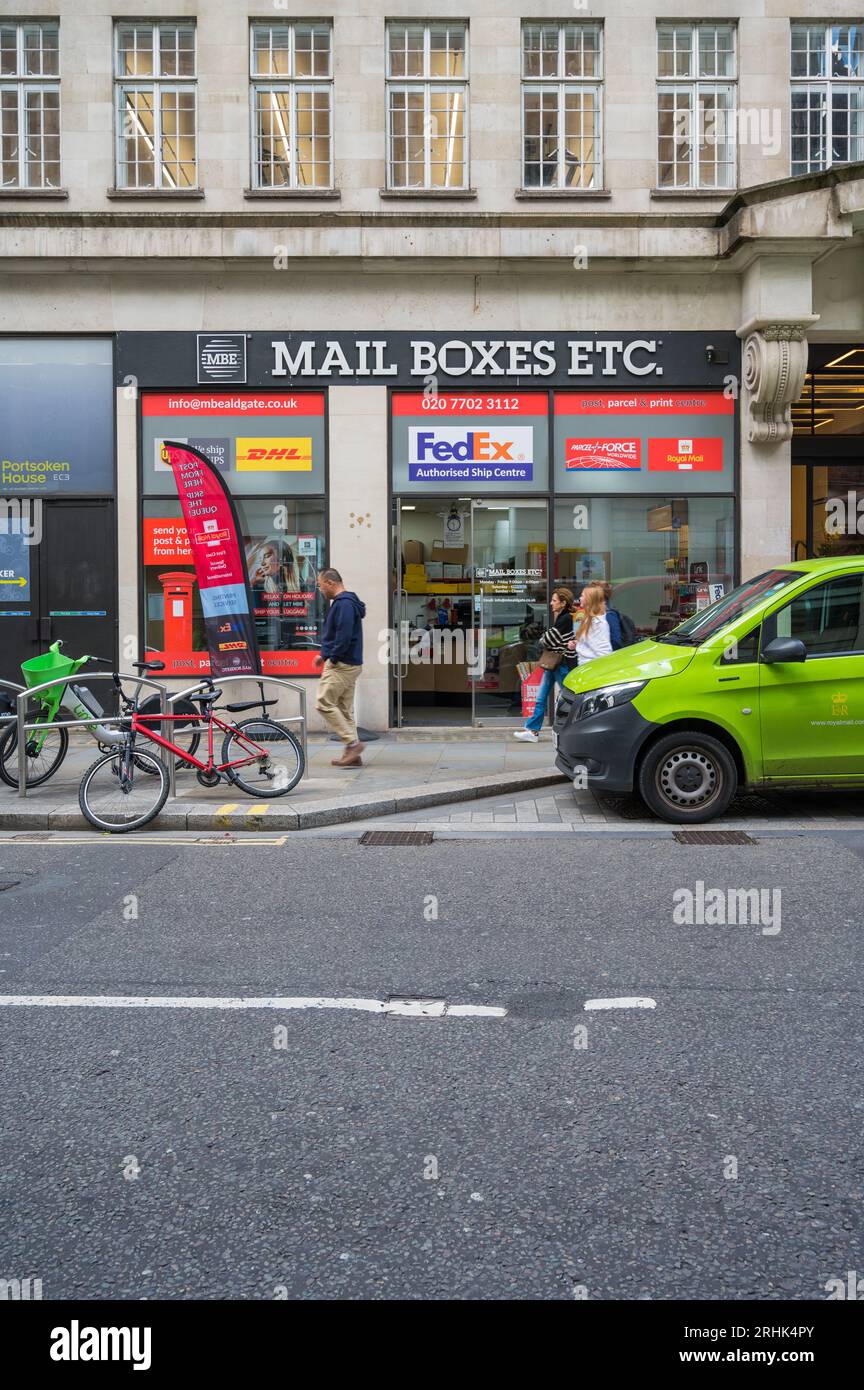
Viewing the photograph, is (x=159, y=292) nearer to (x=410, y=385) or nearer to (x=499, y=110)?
(x=410, y=385)

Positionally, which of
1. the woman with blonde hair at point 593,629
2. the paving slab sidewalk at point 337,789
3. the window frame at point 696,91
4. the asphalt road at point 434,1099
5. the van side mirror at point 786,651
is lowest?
the asphalt road at point 434,1099

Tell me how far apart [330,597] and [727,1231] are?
936 centimetres

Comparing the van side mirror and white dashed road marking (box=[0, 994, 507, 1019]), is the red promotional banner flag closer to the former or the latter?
the van side mirror

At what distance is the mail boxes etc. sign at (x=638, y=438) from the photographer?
14.8 meters

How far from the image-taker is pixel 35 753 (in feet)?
35.0

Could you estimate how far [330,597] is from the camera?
12047 millimetres

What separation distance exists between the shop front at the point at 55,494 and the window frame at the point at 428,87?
4.23 metres

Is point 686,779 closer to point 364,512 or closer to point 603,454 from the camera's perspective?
point 603,454

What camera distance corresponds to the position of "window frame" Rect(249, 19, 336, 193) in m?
14.7

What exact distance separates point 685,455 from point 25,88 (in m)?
9.13

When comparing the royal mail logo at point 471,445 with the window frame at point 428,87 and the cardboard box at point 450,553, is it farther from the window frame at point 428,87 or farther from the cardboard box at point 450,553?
the window frame at point 428,87

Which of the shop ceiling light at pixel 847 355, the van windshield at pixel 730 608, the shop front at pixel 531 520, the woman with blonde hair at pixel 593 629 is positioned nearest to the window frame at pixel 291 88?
the shop front at pixel 531 520

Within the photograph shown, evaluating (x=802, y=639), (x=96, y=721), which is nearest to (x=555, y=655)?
(x=802, y=639)

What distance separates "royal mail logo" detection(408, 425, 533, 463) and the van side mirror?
6.35 metres
